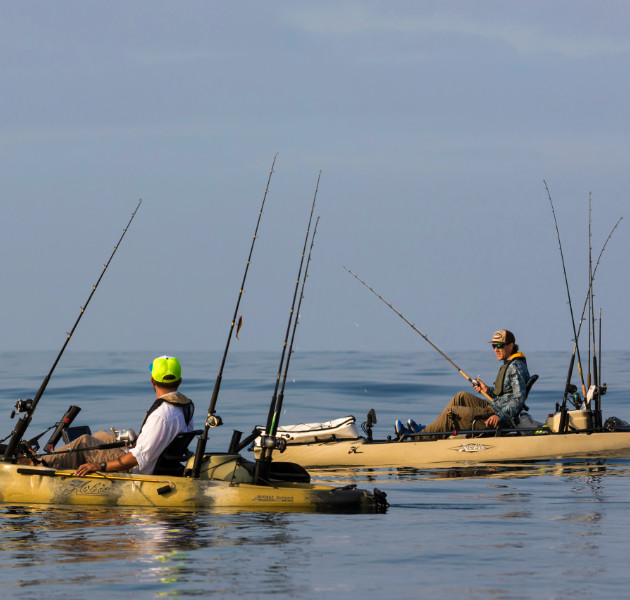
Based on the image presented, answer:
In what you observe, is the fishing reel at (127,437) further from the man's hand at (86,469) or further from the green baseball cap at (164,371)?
the green baseball cap at (164,371)

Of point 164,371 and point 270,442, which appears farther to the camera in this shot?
point 164,371

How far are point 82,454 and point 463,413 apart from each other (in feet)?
18.5

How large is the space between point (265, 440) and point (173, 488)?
3.12 feet

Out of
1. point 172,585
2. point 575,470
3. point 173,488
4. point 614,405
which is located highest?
point 614,405

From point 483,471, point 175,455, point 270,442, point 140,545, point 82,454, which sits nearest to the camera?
point 140,545

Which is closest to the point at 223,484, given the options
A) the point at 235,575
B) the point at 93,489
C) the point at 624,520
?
the point at 93,489

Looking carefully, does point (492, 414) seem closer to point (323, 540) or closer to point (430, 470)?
point (430, 470)

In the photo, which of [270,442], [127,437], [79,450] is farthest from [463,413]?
[79,450]

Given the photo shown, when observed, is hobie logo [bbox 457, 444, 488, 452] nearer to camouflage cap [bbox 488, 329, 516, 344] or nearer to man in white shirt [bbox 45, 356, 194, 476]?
camouflage cap [bbox 488, 329, 516, 344]

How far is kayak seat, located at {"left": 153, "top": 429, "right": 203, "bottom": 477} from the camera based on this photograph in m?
9.62

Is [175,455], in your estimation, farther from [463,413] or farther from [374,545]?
[463,413]

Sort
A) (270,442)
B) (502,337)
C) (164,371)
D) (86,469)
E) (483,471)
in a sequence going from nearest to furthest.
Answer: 1. (270,442)
2. (164,371)
3. (86,469)
4. (483,471)
5. (502,337)

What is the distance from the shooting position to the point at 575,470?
1323 cm

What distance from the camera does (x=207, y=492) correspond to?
31.7 feet
